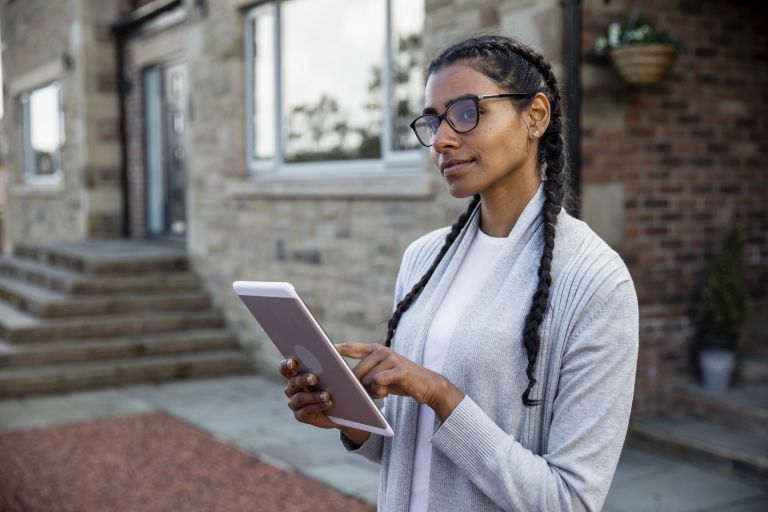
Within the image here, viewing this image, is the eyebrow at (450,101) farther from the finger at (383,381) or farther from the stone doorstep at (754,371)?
the stone doorstep at (754,371)

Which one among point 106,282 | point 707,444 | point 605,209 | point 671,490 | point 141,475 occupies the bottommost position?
point 141,475

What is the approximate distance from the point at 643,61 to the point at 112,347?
16.8 feet

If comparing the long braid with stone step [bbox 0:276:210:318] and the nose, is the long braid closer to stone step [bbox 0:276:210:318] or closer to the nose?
the nose

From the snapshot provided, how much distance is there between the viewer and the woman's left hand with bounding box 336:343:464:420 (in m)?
1.44

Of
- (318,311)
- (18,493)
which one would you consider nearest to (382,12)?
(318,311)

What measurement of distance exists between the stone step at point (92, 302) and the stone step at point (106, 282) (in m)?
0.07

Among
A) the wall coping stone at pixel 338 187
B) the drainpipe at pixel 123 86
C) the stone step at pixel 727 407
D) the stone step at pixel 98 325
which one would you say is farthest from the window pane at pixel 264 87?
the stone step at pixel 727 407

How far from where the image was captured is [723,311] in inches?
206

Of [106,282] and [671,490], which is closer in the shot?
[671,490]

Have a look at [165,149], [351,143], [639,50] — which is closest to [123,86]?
[165,149]

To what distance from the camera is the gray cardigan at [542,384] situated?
1.46 m

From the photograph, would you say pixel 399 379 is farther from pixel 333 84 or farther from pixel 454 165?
pixel 333 84

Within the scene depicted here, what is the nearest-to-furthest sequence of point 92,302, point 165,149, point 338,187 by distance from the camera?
point 338,187
point 92,302
point 165,149

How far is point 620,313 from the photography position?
4.83 feet
